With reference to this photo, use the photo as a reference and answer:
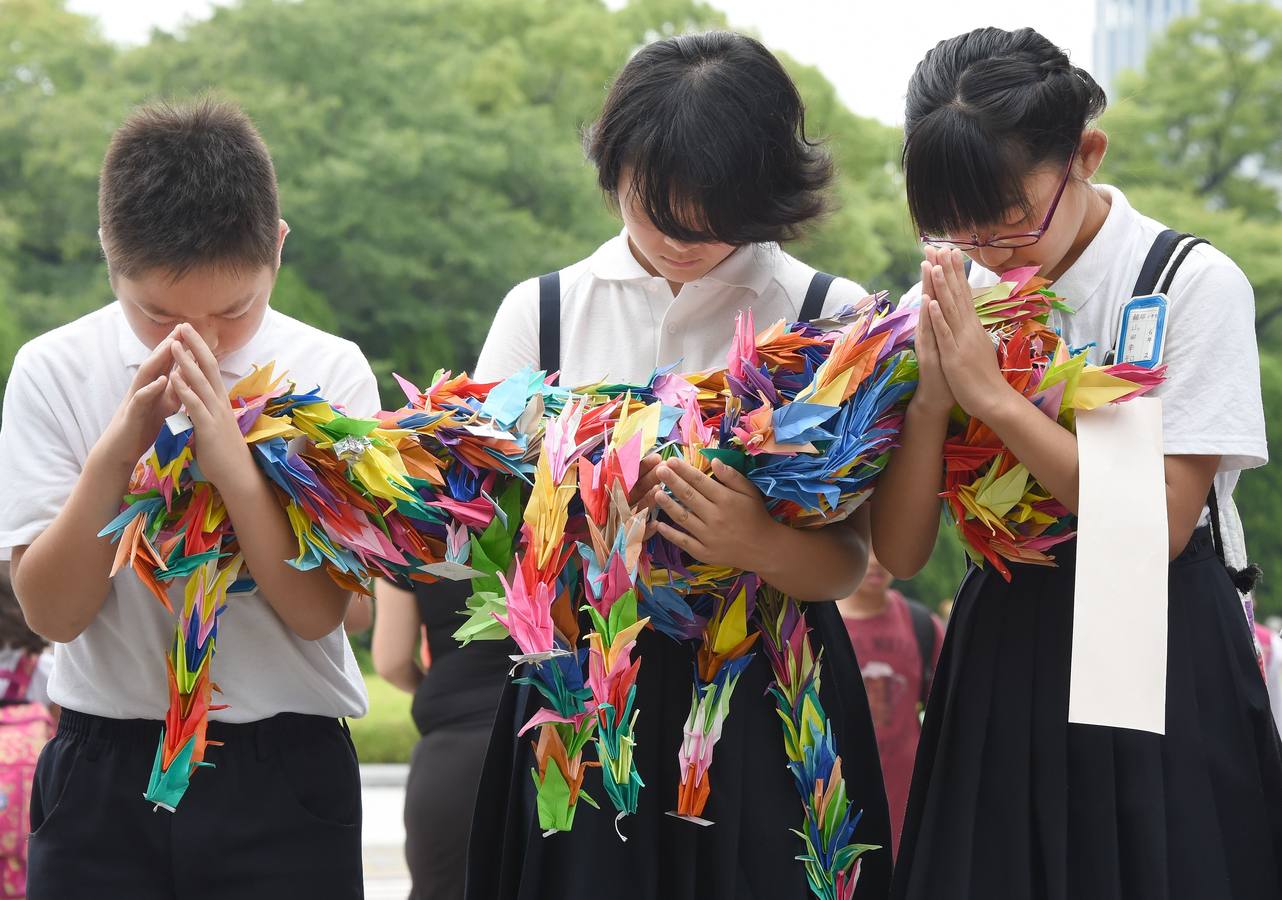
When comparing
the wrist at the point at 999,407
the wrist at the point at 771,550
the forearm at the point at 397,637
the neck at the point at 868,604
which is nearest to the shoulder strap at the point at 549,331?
the wrist at the point at 771,550

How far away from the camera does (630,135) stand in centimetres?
219

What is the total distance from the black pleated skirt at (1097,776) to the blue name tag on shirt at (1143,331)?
28cm

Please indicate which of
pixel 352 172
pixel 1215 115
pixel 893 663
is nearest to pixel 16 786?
pixel 893 663

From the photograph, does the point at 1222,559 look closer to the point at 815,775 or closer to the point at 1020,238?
the point at 1020,238

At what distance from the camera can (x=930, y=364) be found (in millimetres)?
1985

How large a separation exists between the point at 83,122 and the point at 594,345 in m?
13.3

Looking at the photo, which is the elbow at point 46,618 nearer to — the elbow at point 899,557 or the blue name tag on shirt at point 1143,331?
the elbow at point 899,557

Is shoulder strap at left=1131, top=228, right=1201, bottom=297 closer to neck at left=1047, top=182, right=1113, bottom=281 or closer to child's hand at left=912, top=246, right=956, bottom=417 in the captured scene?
A: neck at left=1047, top=182, right=1113, bottom=281

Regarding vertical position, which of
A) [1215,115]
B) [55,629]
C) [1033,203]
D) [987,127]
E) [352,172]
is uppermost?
[1215,115]

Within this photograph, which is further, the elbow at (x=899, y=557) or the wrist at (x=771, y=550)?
the elbow at (x=899, y=557)

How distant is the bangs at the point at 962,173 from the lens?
2.05m

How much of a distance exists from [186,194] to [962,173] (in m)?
1.07

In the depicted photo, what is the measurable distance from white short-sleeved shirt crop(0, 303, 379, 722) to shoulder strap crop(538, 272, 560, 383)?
0.27 metres

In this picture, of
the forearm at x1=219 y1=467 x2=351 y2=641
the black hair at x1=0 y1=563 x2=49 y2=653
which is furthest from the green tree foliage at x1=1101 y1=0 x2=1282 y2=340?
the forearm at x1=219 y1=467 x2=351 y2=641
